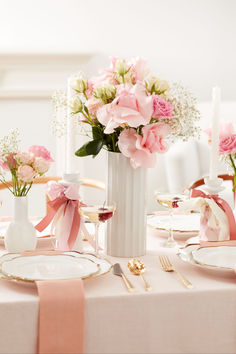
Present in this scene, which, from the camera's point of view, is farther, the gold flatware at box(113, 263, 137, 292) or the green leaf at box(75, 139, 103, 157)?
the green leaf at box(75, 139, 103, 157)

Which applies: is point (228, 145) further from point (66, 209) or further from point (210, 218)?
point (66, 209)

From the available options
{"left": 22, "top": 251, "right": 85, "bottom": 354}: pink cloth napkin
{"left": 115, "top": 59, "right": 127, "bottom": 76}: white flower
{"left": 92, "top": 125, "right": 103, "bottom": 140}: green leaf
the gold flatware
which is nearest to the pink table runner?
{"left": 22, "top": 251, "right": 85, "bottom": 354}: pink cloth napkin

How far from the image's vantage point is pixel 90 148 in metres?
1.51

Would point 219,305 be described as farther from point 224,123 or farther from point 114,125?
point 224,123

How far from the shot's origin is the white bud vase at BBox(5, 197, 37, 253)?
59.0 inches

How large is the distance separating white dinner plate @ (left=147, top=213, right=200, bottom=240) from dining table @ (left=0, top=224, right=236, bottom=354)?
42cm

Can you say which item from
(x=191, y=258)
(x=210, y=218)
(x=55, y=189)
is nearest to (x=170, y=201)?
(x=210, y=218)

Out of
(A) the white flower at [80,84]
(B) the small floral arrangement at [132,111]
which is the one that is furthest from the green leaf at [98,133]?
(A) the white flower at [80,84]

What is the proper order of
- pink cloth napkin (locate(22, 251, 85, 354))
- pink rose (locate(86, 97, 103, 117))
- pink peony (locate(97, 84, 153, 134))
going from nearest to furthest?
pink cloth napkin (locate(22, 251, 85, 354))
pink peony (locate(97, 84, 153, 134))
pink rose (locate(86, 97, 103, 117))

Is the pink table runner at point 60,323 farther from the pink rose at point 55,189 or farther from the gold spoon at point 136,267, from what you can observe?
the pink rose at point 55,189

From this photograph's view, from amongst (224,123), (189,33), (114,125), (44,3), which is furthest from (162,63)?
(114,125)

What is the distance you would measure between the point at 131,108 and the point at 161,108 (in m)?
0.08

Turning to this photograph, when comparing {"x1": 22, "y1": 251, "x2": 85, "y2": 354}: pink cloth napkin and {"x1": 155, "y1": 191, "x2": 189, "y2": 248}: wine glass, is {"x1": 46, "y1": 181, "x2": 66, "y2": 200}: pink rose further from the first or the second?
{"x1": 22, "y1": 251, "x2": 85, "y2": 354}: pink cloth napkin

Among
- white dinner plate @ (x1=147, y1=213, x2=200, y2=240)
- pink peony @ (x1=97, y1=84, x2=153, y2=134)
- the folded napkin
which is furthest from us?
white dinner plate @ (x1=147, y1=213, x2=200, y2=240)
